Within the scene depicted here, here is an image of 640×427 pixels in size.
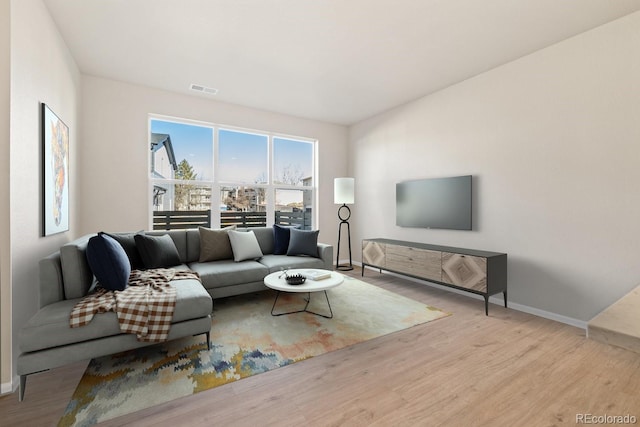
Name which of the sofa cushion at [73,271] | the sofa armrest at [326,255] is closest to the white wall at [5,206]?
the sofa cushion at [73,271]

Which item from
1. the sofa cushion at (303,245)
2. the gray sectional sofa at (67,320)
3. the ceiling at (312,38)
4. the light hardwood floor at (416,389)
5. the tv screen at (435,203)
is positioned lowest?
the light hardwood floor at (416,389)

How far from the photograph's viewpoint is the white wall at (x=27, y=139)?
1.86 m

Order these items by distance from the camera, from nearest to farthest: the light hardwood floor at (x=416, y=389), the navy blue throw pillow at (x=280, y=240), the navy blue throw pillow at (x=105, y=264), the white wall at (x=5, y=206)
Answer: the light hardwood floor at (x=416, y=389), the white wall at (x=5, y=206), the navy blue throw pillow at (x=105, y=264), the navy blue throw pillow at (x=280, y=240)

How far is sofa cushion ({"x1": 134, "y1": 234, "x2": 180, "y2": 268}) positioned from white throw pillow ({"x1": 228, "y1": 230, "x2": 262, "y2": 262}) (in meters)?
0.66

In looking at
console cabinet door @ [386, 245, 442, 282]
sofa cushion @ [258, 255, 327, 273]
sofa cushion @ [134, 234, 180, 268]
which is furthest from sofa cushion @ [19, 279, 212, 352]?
console cabinet door @ [386, 245, 442, 282]

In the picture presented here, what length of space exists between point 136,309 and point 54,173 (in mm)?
1573

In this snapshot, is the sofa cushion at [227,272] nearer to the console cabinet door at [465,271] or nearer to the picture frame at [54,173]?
the picture frame at [54,173]

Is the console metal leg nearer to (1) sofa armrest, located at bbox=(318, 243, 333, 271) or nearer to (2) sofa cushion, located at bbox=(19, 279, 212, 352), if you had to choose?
(2) sofa cushion, located at bbox=(19, 279, 212, 352)

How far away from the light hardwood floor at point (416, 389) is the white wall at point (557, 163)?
0.72m

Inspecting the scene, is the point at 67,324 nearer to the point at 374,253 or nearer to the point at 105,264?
the point at 105,264

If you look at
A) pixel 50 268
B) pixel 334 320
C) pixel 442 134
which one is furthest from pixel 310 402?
pixel 442 134

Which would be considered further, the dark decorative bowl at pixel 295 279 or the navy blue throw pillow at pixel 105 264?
the dark decorative bowl at pixel 295 279

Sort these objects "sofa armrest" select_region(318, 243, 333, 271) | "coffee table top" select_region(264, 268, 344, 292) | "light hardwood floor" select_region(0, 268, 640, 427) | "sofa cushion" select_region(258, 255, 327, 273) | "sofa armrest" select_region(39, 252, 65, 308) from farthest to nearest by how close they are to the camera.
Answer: "sofa armrest" select_region(318, 243, 333, 271) < "sofa cushion" select_region(258, 255, 327, 273) < "coffee table top" select_region(264, 268, 344, 292) < "sofa armrest" select_region(39, 252, 65, 308) < "light hardwood floor" select_region(0, 268, 640, 427)

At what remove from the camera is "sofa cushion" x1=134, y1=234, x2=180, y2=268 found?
9.82ft
